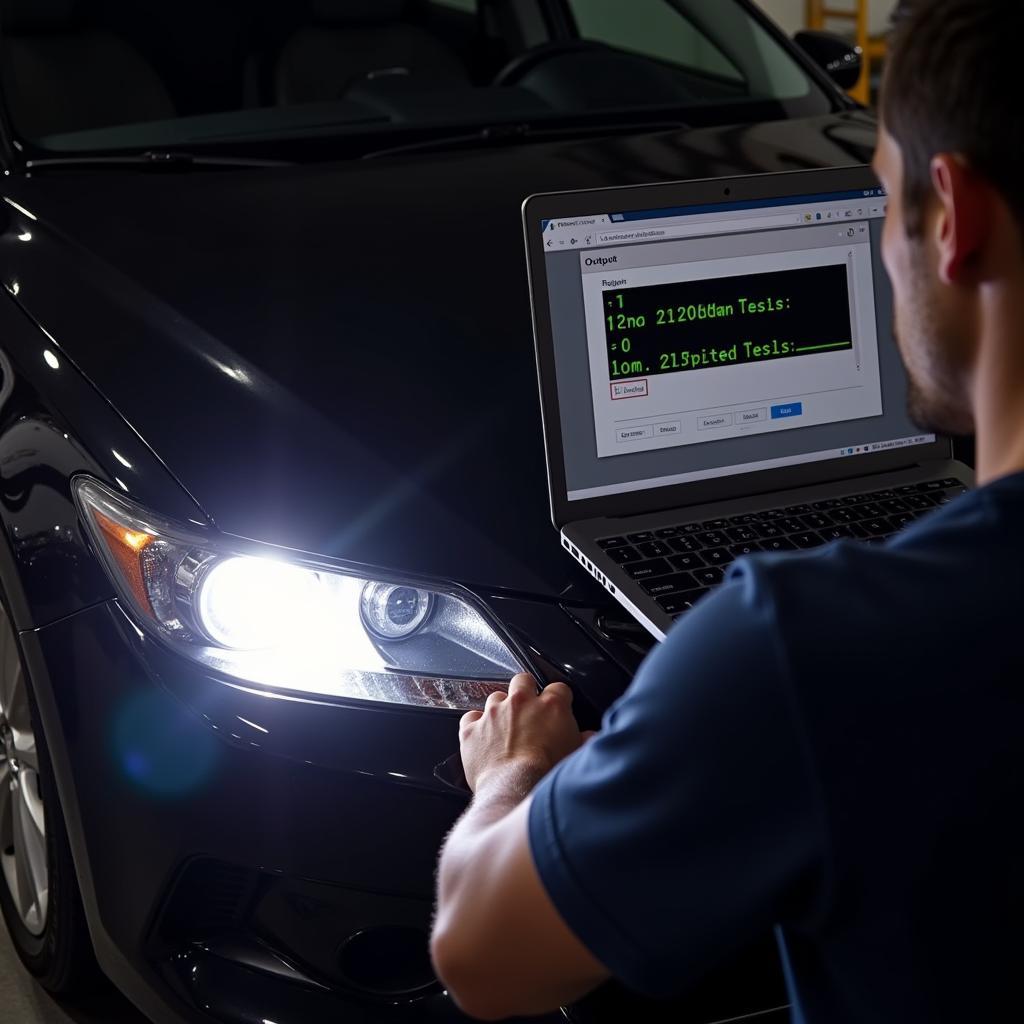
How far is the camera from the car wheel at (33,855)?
1.62 metres

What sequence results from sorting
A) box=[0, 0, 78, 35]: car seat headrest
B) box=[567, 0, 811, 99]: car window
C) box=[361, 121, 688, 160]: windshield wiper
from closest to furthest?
box=[361, 121, 688, 160]: windshield wiper
box=[0, 0, 78, 35]: car seat headrest
box=[567, 0, 811, 99]: car window

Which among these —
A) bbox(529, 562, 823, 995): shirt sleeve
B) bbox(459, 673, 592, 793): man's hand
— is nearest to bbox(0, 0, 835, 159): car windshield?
bbox(459, 673, 592, 793): man's hand

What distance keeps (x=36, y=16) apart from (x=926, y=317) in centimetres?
210

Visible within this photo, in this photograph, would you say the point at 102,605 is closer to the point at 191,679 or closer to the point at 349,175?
the point at 191,679

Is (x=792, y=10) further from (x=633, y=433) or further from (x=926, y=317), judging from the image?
(x=926, y=317)

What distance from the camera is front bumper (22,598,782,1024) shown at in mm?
1336

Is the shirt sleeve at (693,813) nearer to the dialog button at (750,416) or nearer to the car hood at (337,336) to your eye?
the car hood at (337,336)

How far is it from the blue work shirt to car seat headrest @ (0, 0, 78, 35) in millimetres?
2088

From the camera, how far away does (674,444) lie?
1.57 m

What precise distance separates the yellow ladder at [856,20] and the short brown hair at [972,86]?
783 centimetres

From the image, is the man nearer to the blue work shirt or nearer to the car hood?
the blue work shirt

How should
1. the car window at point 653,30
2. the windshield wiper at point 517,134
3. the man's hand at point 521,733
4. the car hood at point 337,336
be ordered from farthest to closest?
the car window at point 653,30 < the windshield wiper at point 517,134 < the car hood at point 337,336 < the man's hand at point 521,733

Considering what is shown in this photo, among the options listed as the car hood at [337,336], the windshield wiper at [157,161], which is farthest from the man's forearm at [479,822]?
the windshield wiper at [157,161]

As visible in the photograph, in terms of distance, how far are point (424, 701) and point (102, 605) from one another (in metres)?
0.34
